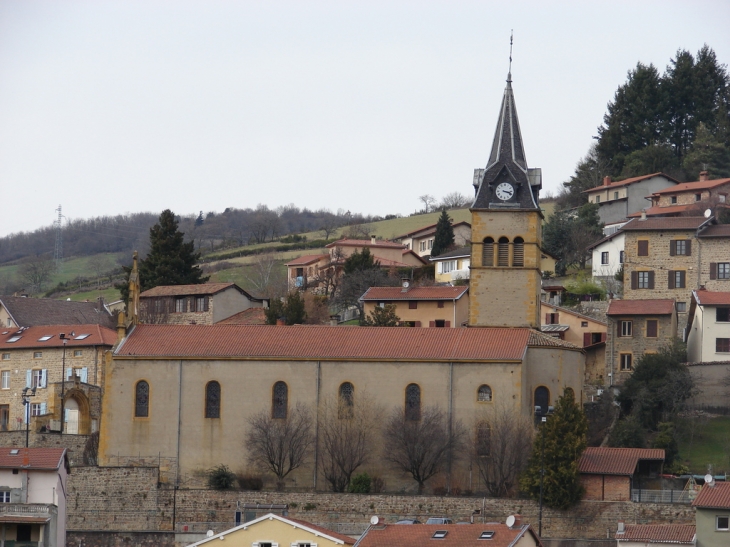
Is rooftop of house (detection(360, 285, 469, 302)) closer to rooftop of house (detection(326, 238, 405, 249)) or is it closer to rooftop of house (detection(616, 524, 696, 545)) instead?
rooftop of house (detection(326, 238, 405, 249))

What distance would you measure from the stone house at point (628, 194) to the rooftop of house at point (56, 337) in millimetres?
41545

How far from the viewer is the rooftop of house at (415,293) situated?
9038 cm

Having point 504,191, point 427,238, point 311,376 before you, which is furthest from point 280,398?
point 427,238

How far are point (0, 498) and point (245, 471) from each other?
41.7ft

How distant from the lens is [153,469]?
6850cm

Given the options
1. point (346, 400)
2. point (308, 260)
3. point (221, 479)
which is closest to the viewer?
point (221, 479)

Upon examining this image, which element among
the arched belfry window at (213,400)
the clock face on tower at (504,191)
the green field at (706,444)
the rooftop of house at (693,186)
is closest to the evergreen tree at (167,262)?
the arched belfry window at (213,400)

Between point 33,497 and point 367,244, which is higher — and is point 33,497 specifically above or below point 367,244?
below

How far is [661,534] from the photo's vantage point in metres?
56.3

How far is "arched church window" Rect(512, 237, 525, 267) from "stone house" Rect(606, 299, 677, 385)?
33.2 feet

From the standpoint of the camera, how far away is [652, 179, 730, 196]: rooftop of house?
106 metres

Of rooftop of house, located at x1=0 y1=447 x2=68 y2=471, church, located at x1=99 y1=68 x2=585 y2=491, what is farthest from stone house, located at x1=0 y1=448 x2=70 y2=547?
church, located at x1=99 y1=68 x2=585 y2=491

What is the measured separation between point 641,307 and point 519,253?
11866 millimetres

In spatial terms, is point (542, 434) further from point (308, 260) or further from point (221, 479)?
point (308, 260)
